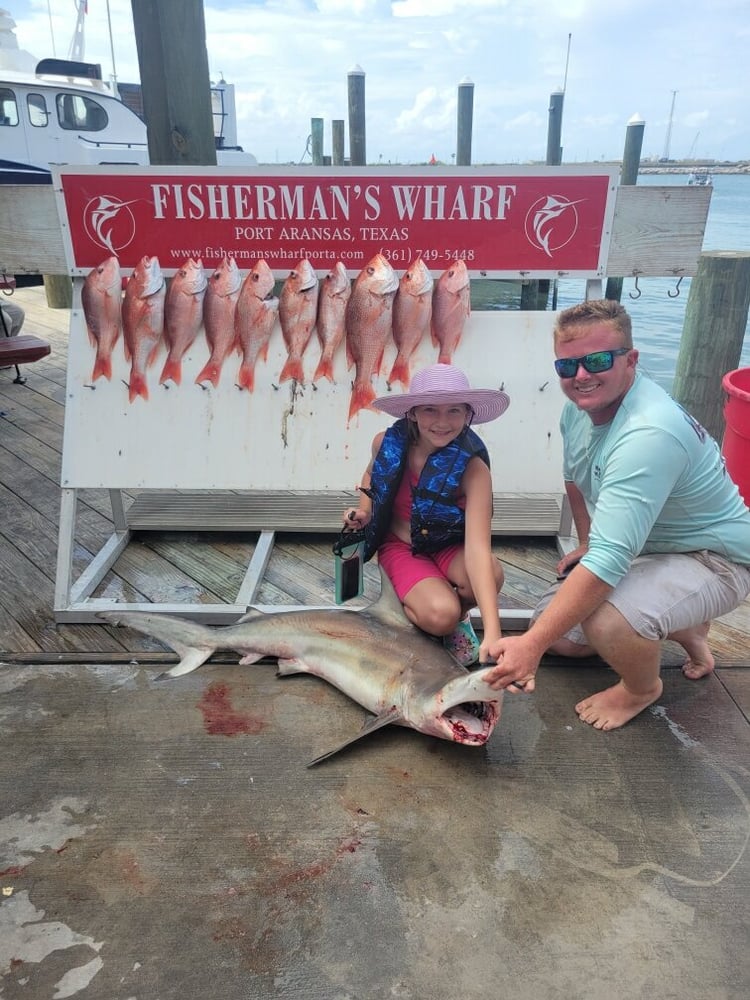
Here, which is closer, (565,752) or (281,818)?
(281,818)

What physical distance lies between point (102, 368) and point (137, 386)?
0.17 meters

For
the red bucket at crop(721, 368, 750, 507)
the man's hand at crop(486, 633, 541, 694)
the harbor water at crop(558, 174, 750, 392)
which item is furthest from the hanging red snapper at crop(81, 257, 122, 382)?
the harbor water at crop(558, 174, 750, 392)

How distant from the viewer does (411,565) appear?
2.76m

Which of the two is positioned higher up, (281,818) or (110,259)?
(110,259)

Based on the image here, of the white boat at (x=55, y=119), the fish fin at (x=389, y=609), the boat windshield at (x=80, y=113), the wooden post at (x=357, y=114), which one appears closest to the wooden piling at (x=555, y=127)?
the wooden post at (x=357, y=114)

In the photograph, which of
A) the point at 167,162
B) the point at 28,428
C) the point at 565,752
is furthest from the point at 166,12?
the point at 565,752

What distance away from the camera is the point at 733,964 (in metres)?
1.68

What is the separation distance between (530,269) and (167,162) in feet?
6.69

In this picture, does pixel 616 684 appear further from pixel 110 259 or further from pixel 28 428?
pixel 28 428

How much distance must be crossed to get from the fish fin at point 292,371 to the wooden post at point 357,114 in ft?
47.8

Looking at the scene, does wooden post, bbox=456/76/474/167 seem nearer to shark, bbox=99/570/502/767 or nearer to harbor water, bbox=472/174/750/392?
harbor water, bbox=472/174/750/392

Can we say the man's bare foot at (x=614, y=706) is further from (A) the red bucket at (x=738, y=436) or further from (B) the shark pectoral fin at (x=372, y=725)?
(A) the red bucket at (x=738, y=436)

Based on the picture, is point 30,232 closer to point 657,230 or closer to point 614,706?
point 657,230

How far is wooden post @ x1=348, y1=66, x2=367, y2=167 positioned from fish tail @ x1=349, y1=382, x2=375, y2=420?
14.7 m
